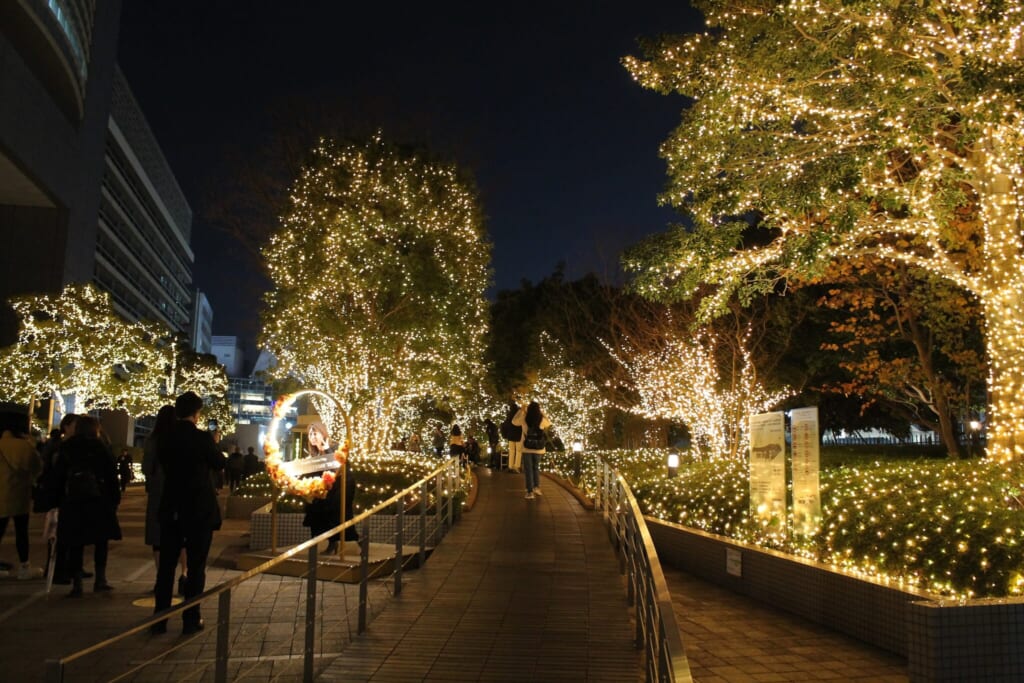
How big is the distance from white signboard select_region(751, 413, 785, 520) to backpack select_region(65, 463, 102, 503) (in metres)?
7.02

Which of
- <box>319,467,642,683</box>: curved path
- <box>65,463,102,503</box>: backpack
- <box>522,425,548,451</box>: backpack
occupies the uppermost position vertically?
<box>522,425,548,451</box>: backpack

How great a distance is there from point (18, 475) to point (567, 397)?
21.2 m

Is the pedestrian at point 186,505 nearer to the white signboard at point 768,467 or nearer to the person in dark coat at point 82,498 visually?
the person in dark coat at point 82,498

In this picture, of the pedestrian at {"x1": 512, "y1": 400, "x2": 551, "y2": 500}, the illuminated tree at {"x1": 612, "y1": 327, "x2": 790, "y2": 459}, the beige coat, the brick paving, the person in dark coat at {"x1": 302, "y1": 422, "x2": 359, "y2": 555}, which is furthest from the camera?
the illuminated tree at {"x1": 612, "y1": 327, "x2": 790, "y2": 459}

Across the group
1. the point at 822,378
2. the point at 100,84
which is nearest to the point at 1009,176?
the point at 822,378

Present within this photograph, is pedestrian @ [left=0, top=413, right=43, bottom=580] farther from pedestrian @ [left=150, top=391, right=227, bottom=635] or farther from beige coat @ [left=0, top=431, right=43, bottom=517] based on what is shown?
pedestrian @ [left=150, top=391, right=227, bottom=635]

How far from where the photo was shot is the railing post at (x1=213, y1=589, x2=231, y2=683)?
3701 millimetres

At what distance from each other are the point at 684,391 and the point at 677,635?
53.5ft

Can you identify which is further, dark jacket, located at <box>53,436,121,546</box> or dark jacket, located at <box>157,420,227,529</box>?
dark jacket, located at <box>53,436,121,546</box>

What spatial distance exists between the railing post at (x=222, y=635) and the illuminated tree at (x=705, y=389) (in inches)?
591

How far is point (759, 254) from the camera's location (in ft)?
35.4

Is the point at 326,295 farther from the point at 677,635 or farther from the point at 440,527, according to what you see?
the point at 677,635

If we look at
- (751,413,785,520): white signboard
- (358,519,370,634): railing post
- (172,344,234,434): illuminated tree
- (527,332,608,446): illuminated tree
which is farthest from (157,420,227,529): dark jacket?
(172,344,234,434): illuminated tree

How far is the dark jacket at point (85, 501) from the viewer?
7.13m
